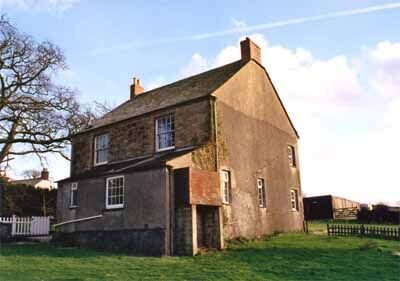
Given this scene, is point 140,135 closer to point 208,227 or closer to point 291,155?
point 208,227

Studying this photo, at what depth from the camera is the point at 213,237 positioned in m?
18.3

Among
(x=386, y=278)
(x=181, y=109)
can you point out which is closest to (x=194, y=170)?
(x=181, y=109)

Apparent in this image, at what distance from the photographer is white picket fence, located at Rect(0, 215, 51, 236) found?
25156 millimetres

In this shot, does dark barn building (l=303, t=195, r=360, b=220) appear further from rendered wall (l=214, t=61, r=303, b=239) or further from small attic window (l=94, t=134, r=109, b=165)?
small attic window (l=94, t=134, r=109, b=165)

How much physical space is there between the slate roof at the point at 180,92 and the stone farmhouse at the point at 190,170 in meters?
0.14

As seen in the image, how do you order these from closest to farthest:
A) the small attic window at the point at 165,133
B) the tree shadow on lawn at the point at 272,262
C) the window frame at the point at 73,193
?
the tree shadow on lawn at the point at 272,262 → the small attic window at the point at 165,133 → the window frame at the point at 73,193

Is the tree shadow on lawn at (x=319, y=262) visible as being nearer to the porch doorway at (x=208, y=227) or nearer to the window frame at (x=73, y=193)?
the porch doorway at (x=208, y=227)

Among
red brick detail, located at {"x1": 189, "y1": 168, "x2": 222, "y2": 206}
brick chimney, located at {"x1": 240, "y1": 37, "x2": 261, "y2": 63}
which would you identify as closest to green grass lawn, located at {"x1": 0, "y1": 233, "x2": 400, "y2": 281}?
red brick detail, located at {"x1": 189, "y1": 168, "x2": 222, "y2": 206}

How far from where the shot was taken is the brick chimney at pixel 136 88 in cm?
3281

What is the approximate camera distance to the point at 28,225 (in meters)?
26.3

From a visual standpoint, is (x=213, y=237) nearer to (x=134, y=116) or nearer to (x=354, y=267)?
(x=354, y=267)

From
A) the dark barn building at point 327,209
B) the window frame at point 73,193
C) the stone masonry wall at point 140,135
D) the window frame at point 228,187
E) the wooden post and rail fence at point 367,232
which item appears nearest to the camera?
the window frame at point 228,187

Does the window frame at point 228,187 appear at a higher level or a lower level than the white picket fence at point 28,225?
higher

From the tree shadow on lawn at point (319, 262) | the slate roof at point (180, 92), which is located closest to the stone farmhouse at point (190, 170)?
the slate roof at point (180, 92)
